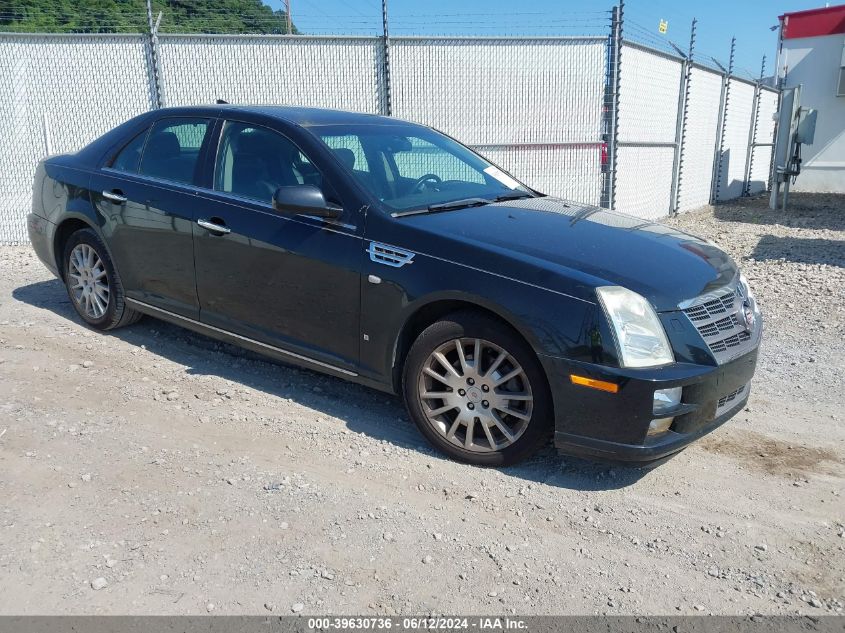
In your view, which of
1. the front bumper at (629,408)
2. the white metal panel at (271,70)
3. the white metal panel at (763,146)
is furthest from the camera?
the white metal panel at (763,146)

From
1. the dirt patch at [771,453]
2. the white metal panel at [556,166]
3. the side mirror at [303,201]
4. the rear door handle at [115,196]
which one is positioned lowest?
the dirt patch at [771,453]

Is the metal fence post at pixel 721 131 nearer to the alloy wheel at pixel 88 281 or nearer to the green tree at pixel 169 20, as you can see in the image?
the green tree at pixel 169 20

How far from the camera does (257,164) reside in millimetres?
4398

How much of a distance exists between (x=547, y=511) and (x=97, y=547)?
6.44 ft

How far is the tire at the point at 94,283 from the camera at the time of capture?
5.30 m

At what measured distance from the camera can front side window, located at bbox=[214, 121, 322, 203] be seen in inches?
166

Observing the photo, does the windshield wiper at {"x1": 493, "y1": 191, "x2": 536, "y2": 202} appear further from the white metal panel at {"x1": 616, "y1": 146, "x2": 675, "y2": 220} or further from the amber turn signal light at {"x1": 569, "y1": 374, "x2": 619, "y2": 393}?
the white metal panel at {"x1": 616, "y1": 146, "x2": 675, "y2": 220}

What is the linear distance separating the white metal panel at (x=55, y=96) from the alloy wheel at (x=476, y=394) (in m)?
7.48

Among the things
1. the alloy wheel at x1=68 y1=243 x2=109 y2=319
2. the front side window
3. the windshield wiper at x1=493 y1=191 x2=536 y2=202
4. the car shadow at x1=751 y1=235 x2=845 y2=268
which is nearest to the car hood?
the windshield wiper at x1=493 y1=191 x2=536 y2=202

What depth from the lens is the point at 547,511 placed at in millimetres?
3303

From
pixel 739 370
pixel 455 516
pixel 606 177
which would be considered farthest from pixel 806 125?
pixel 455 516

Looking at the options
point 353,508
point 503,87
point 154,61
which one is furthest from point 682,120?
point 353,508

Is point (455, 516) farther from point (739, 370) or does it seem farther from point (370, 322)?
point (739, 370)

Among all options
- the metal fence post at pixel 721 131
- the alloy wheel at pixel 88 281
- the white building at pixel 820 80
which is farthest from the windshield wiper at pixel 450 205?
the white building at pixel 820 80
